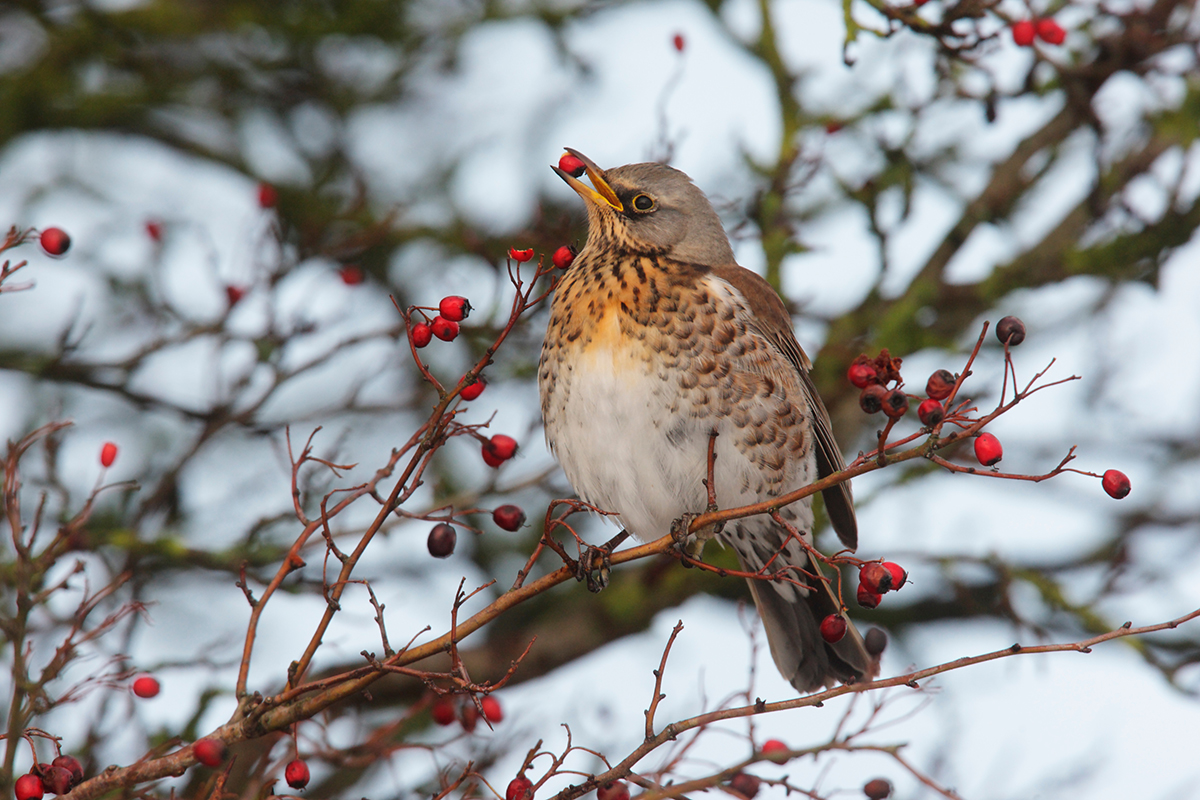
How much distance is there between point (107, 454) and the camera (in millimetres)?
2973

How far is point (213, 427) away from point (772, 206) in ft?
7.56

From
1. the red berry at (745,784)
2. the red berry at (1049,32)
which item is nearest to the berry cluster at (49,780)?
the red berry at (745,784)

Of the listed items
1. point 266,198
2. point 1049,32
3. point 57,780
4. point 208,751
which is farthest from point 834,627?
point 266,198

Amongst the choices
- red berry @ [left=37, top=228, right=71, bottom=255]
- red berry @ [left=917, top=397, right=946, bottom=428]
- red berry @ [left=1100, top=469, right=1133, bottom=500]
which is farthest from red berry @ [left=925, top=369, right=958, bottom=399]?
red berry @ [left=37, top=228, right=71, bottom=255]

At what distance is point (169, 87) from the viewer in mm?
5727

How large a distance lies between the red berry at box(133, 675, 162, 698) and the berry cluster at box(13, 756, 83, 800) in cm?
51

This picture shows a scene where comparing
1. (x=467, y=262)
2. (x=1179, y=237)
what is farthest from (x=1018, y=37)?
(x=467, y=262)

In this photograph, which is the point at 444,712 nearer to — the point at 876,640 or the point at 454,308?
the point at 876,640

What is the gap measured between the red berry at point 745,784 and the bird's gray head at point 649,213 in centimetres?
194

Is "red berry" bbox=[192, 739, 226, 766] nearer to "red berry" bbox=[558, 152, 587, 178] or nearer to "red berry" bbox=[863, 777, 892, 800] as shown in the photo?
"red berry" bbox=[863, 777, 892, 800]

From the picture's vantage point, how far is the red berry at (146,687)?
287 cm

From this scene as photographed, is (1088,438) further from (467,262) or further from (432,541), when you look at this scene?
(432,541)

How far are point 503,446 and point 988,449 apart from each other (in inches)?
45.7

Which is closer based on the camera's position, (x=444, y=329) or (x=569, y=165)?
(x=444, y=329)
